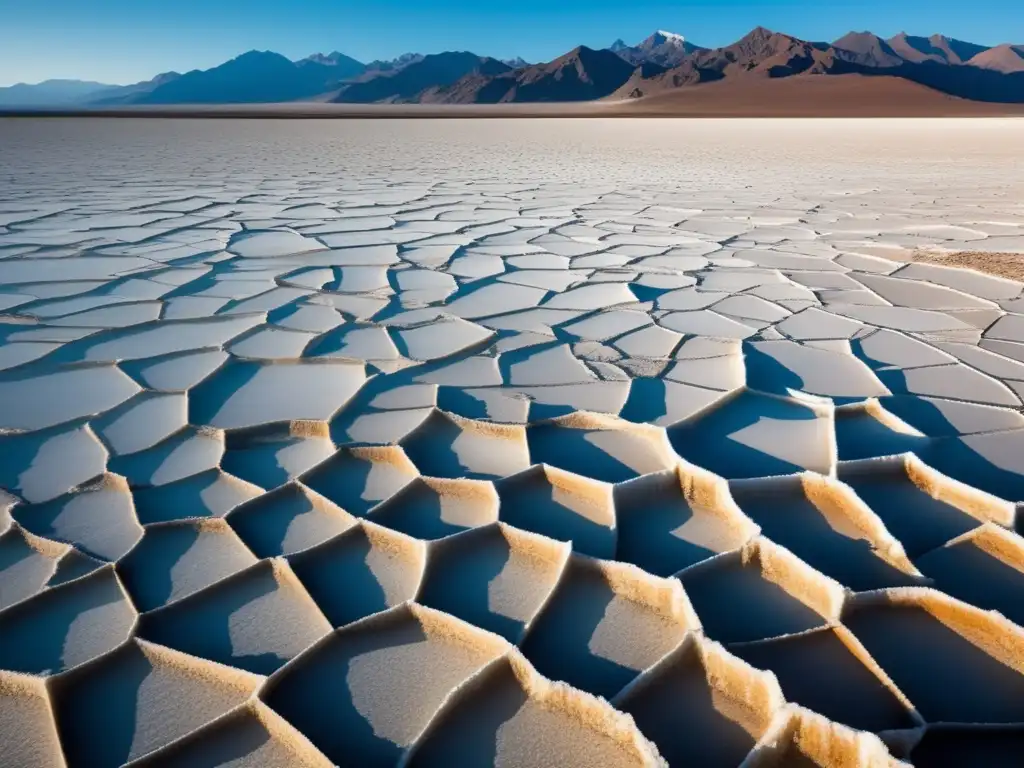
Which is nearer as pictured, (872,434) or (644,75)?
(872,434)

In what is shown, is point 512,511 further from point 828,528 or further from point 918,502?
point 918,502

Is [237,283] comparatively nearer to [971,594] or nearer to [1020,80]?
[971,594]

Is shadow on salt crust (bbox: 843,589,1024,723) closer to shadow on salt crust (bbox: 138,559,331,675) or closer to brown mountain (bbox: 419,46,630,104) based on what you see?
shadow on salt crust (bbox: 138,559,331,675)

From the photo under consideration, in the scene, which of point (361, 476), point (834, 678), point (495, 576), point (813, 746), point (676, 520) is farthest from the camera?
point (361, 476)

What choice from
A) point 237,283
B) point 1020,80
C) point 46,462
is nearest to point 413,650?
point 46,462

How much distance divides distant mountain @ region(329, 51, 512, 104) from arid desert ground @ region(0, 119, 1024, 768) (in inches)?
2918

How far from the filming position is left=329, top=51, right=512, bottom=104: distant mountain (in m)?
78.5

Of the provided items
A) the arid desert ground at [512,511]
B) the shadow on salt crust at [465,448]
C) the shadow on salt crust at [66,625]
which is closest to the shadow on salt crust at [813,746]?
the arid desert ground at [512,511]

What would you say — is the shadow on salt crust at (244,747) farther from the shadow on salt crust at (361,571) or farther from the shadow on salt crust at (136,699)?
the shadow on salt crust at (361,571)

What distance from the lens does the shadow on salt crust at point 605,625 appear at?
0.97m

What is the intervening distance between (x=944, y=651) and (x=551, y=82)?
71.7 m

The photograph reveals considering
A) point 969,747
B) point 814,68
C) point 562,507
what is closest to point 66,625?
point 562,507

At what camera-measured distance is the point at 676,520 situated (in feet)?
4.22

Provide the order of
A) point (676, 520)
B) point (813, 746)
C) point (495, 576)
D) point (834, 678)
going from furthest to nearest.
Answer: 1. point (676, 520)
2. point (495, 576)
3. point (834, 678)
4. point (813, 746)
